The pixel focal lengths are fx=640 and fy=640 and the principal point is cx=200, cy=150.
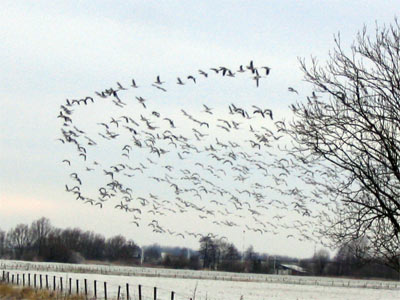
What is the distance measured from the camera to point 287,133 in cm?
1755

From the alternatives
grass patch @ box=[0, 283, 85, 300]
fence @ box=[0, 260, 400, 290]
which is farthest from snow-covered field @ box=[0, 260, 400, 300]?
fence @ box=[0, 260, 400, 290]

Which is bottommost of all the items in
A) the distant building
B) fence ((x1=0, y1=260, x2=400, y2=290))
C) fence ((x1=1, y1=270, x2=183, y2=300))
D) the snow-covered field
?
the distant building

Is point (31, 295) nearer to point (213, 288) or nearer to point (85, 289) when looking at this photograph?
point (85, 289)

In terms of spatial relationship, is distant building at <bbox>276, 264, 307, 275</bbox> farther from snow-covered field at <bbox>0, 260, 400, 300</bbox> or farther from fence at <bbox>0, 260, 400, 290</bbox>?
snow-covered field at <bbox>0, 260, 400, 300</bbox>

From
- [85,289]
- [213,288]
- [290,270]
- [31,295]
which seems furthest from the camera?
[290,270]

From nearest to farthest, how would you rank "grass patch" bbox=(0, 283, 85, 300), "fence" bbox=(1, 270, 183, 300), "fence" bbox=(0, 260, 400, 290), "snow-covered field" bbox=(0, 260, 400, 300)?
"grass patch" bbox=(0, 283, 85, 300) < "fence" bbox=(1, 270, 183, 300) < "snow-covered field" bbox=(0, 260, 400, 300) < "fence" bbox=(0, 260, 400, 290)

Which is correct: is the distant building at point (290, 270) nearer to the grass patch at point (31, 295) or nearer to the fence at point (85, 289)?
the fence at point (85, 289)

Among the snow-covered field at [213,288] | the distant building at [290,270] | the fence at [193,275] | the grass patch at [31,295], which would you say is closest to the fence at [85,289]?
the snow-covered field at [213,288]

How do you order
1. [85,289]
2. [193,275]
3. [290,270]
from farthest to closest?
[290,270] → [193,275] → [85,289]

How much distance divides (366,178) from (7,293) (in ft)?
57.2

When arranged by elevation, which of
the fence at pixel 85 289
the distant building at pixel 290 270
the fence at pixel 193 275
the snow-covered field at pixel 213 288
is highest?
the fence at pixel 85 289

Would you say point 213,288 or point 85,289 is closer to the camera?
point 85,289

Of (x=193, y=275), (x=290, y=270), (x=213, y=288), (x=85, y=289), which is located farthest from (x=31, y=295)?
(x=290, y=270)

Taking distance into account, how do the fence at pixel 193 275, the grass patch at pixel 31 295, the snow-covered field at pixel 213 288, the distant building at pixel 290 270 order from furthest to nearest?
the distant building at pixel 290 270 < the fence at pixel 193 275 < the snow-covered field at pixel 213 288 < the grass patch at pixel 31 295
